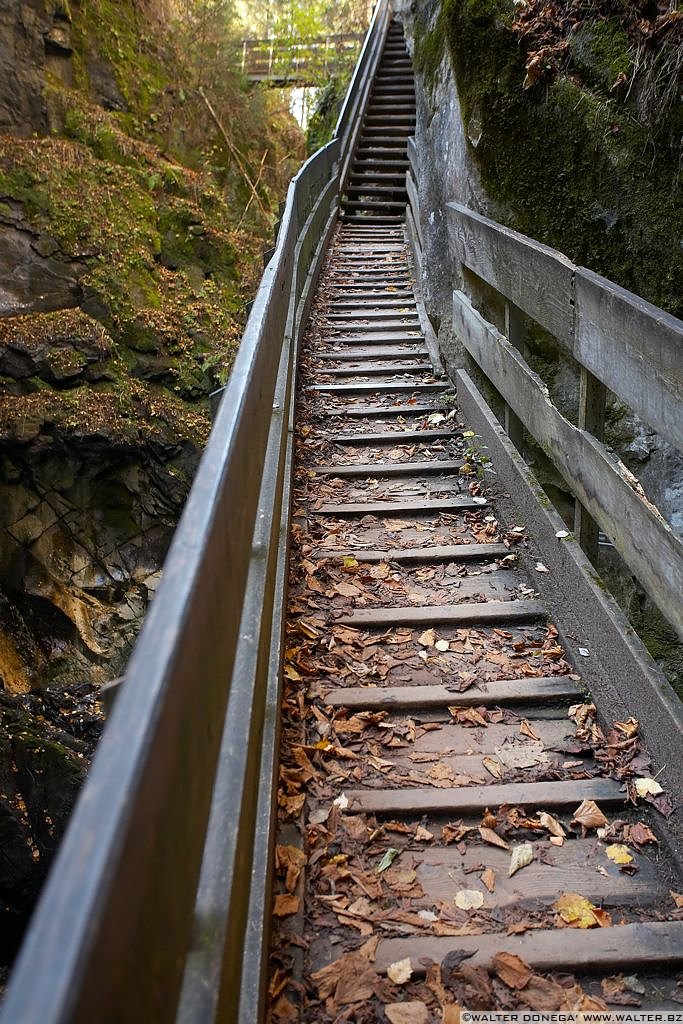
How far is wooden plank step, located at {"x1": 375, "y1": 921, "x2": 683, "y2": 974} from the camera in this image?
2.21 metres

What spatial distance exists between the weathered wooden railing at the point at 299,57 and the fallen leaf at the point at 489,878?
87.1ft

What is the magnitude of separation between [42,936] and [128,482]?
12902 millimetres

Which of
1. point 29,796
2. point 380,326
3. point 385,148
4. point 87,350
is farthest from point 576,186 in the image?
point 385,148

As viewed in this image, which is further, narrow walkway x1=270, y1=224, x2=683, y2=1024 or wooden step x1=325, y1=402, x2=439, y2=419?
wooden step x1=325, y1=402, x2=439, y2=419

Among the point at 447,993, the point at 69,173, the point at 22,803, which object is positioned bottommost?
the point at 22,803

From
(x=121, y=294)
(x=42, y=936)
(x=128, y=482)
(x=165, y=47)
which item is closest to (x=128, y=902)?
(x=42, y=936)

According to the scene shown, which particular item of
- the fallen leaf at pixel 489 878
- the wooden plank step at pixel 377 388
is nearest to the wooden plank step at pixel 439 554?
the fallen leaf at pixel 489 878

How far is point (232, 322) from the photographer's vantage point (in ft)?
50.5

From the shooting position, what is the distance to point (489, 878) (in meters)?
2.53

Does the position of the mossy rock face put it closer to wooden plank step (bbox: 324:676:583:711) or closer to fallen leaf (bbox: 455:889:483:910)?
wooden plank step (bbox: 324:676:583:711)

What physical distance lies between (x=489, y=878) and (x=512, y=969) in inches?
13.8

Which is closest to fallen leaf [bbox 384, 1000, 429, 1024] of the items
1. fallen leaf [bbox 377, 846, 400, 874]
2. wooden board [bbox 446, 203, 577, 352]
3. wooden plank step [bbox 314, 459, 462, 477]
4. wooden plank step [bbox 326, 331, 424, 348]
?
fallen leaf [bbox 377, 846, 400, 874]

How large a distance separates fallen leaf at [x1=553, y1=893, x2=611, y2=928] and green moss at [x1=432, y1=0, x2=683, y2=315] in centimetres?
318

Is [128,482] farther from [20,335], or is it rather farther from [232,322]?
[232,322]
